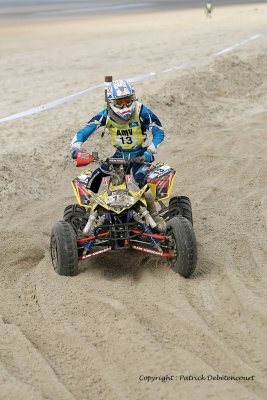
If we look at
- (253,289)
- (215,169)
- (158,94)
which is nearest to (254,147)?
(215,169)

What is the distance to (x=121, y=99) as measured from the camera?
7.21 m

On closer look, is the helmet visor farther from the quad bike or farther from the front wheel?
the front wheel

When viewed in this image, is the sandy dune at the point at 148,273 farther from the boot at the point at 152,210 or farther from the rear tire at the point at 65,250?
the boot at the point at 152,210

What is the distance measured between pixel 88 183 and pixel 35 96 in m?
7.89

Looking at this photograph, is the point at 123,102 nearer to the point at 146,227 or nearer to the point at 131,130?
the point at 131,130

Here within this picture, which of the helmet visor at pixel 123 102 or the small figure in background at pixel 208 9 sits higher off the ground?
the helmet visor at pixel 123 102

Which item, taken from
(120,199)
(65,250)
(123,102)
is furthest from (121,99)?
(65,250)

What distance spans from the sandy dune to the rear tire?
4.4 inches

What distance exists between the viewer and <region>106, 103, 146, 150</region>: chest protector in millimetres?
7445

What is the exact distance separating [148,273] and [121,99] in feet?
6.03

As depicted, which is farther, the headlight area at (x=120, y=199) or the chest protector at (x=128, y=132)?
the chest protector at (x=128, y=132)

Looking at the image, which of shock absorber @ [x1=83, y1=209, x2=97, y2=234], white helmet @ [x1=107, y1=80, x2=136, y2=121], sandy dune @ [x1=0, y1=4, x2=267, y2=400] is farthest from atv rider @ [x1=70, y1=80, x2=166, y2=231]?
sandy dune @ [x1=0, y1=4, x2=267, y2=400]

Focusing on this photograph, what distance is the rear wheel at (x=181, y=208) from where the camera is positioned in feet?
24.2

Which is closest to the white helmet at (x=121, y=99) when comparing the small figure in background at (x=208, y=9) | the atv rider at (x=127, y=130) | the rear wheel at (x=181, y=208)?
the atv rider at (x=127, y=130)
